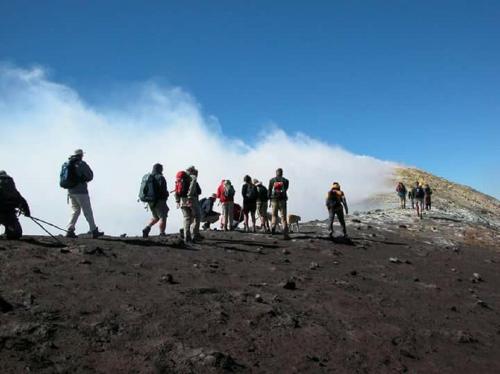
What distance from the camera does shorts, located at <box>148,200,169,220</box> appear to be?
1509 cm

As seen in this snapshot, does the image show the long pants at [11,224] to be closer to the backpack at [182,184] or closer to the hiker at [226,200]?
the backpack at [182,184]

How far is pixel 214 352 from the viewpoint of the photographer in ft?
24.3

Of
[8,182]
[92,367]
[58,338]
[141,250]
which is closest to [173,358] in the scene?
[92,367]

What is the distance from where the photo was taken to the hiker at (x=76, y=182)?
537 inches

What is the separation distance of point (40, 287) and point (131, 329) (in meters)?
2.40

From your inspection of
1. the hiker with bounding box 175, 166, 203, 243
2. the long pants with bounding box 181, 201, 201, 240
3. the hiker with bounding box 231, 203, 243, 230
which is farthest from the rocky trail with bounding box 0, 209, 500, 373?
the hiker with bounding box 231, 203, 243, 230

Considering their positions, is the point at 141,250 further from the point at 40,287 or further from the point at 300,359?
the point at 300,359

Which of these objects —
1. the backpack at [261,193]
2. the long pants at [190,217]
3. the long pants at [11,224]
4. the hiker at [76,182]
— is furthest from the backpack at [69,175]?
the backpack at [261,193]

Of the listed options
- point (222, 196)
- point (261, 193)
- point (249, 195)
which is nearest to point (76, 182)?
point (222, 196)

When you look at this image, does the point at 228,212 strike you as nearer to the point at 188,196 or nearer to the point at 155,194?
the point at 188,196

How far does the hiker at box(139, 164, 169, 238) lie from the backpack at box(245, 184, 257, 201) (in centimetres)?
540

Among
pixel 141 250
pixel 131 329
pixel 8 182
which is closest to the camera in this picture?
pixel 131 329

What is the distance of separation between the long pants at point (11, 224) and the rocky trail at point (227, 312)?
0.90 feet

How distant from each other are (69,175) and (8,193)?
1.87 meters
